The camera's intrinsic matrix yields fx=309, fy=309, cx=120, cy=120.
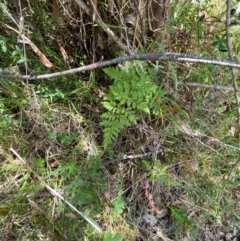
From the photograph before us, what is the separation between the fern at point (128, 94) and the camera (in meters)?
1.36

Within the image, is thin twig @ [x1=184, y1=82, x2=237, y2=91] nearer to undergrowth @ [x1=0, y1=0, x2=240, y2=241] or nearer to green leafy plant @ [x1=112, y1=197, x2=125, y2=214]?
undergrowth @ [x1=0, y1=0, x2=240, y2=241]

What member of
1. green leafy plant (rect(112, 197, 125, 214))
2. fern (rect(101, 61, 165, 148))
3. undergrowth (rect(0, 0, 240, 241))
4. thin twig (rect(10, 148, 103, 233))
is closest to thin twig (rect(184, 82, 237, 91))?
undergrowth (rect(0, 0, 240, 241))

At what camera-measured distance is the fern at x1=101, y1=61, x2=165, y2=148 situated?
1.36 m

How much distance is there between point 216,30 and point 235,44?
134mm

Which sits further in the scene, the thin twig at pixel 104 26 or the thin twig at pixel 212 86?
the thin twig at pixel 212 86

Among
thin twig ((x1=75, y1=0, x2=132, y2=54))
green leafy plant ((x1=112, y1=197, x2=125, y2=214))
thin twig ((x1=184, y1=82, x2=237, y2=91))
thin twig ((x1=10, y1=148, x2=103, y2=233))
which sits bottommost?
green leafy plant ((x1=112, y1=197, x2=125, y2=214))

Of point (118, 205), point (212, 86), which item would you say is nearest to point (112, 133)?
point (118, 205)

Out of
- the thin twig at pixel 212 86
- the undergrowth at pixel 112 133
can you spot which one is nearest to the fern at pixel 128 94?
the undergrowth at pixel 112 133

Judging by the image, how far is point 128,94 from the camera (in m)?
1.39

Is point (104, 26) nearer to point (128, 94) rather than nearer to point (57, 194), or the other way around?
point (128, 94)

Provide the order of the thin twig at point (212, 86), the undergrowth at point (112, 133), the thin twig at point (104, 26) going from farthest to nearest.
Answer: the thin twig at point (212, 86) < the undergrowth at point (112, 133) < the thin twig at point (104, 26)

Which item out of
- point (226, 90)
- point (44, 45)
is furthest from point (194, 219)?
point (44, 45)

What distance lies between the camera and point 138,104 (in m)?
1.39

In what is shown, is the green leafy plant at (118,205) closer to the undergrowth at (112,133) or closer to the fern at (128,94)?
the undergrowth at (112,133)
